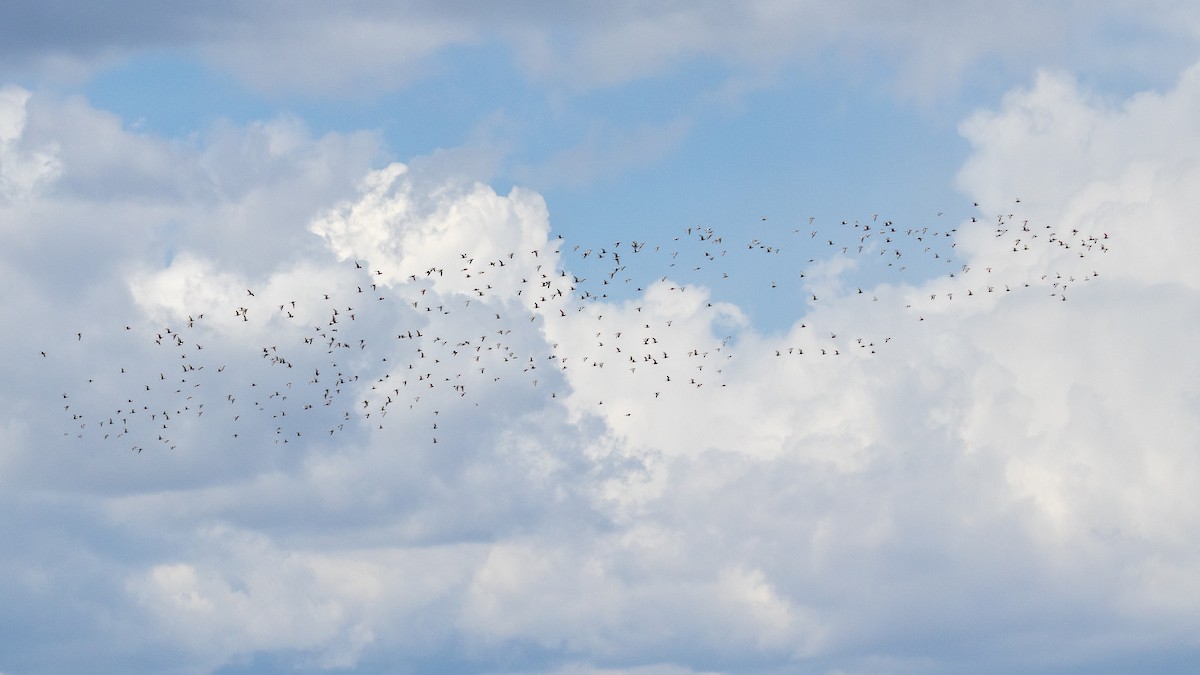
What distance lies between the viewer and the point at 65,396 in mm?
174875

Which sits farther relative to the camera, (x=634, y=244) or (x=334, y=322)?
(x=334, y=322)

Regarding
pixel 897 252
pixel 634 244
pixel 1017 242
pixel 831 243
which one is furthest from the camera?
pixel 1017 242

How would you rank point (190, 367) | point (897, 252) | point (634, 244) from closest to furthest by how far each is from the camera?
1. point (897, 252)
2. point (634, 244)
3. point (190, 367)

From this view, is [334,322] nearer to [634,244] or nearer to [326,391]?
[326,391]

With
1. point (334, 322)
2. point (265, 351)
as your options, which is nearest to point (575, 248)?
point (334, 322)

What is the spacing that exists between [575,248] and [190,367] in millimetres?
111328

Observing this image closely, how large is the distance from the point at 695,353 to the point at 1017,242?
80.1 m

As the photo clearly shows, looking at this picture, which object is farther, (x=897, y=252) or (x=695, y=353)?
(x=695, y=353)

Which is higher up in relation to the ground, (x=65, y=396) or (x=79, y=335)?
(x=79, y=335)

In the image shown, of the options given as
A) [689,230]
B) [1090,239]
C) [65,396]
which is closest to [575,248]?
[689,230]

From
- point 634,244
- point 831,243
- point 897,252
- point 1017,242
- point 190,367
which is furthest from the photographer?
point 190,367

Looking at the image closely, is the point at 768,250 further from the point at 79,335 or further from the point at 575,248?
the point at 79,335

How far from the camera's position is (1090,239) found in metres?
169

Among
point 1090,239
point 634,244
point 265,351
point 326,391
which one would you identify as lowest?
point 326,391
